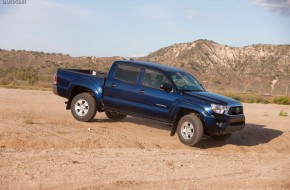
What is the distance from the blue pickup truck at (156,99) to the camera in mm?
11375

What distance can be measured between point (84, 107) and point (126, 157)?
151 inches

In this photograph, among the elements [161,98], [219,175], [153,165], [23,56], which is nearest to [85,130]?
[161,98]

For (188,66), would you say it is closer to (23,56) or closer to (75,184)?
(23,56)

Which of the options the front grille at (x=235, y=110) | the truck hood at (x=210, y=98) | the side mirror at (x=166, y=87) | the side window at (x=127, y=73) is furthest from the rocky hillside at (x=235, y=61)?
the side mirror at (x=166, y=87)

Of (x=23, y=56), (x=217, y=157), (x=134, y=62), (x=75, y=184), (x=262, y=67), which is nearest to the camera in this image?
(x=75, y=184)

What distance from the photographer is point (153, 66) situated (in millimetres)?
12320

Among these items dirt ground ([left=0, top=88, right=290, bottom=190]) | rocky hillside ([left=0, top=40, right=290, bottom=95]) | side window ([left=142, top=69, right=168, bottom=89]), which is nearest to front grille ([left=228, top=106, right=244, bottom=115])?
dirt ground ([left=0, top=88, right=290, bottom=190])

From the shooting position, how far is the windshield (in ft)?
39.5

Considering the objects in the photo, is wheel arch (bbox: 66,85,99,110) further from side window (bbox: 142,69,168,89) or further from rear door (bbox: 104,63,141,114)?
side window (bbox: 142,69,168,89)

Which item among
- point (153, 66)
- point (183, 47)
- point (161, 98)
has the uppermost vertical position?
point (183, 47)

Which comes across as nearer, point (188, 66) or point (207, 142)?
point (207, 142)

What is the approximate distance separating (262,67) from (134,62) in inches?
2848

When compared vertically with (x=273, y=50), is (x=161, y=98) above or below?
below

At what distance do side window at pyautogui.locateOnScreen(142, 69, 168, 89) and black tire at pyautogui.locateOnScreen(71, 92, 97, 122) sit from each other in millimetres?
1641
